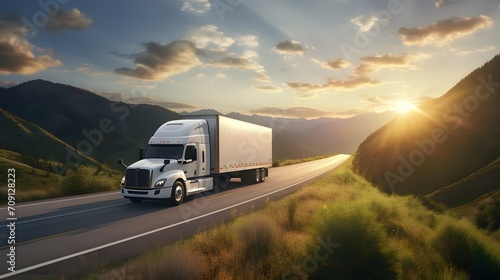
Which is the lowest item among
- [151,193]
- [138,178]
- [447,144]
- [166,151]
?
[151,193]

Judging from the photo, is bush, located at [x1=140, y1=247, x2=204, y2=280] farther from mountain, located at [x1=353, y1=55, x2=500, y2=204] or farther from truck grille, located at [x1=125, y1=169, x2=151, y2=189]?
mountain, located at [x1=353, y1=55, x2=500, y2=204]

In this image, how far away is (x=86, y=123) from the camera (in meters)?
168

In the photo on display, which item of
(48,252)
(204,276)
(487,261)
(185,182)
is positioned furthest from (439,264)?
(185,182)

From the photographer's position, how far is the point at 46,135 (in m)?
107

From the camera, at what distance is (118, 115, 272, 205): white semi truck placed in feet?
47.5

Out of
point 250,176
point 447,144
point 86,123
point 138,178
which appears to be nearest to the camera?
point 138,178

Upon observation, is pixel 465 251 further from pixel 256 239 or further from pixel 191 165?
pixel 191 165

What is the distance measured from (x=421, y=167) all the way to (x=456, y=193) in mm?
13122

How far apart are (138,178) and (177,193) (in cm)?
178

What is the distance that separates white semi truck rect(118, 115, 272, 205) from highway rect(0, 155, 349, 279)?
74 cm

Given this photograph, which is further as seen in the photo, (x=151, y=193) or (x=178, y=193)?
(x=178, y=193)

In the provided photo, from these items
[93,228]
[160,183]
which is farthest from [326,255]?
[160,183]

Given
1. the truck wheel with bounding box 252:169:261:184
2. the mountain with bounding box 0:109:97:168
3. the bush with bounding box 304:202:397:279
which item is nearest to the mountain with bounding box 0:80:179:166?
the mountain with bounding box 0:109:97:168

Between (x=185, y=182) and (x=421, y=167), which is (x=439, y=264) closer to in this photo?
(x=185, y=182)
